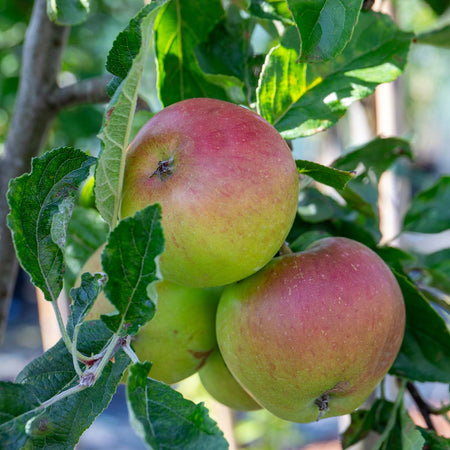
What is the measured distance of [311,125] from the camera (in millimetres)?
608

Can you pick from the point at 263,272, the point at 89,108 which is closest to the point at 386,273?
the point at 263,272

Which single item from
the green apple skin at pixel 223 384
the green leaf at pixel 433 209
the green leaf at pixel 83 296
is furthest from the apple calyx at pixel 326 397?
the green leaf at pixel 433 209

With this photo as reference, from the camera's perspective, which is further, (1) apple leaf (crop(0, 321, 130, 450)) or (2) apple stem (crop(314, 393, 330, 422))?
(2) apple stem (crop(314, 393, 330, 422))

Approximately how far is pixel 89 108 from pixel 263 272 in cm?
142

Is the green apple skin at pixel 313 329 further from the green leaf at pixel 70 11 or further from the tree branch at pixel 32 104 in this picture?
the tree branch at pixel 32 104

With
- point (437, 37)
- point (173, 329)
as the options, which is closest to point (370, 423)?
point (173, 329)

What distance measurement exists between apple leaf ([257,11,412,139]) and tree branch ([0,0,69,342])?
46 centimetres

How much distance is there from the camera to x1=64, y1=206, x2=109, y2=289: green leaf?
2.60 feet

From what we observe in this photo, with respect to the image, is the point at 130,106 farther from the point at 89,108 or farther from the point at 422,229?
the point at 89,108

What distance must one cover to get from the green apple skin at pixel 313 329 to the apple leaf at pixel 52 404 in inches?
4.8

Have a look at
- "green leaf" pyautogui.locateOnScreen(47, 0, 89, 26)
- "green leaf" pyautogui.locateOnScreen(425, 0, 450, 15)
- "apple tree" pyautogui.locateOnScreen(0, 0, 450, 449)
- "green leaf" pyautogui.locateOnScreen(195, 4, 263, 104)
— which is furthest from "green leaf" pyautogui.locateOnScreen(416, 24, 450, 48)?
"green leaf" pyautogui.locateOnScreen(47, 0, 89, 26)

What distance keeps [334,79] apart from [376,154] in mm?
209

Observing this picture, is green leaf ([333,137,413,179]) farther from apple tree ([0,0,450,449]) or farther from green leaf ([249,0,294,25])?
green leaf ([249,0,294,25])

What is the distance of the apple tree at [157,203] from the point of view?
41cm
